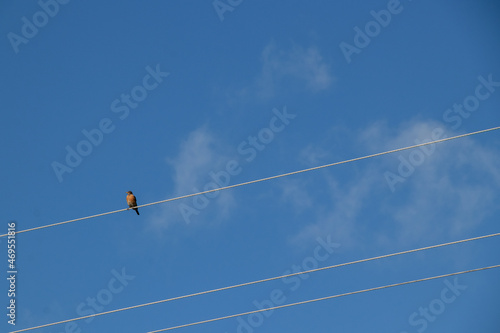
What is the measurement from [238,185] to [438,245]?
4.24 metres

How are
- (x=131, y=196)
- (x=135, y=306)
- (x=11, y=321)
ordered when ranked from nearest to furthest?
1. (x=135, y=306)
2. (x=11, y=321)
3. (x=131, y=196)

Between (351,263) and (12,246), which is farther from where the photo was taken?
(12,246)

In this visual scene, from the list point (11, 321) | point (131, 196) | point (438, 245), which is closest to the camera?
point (438, 245)

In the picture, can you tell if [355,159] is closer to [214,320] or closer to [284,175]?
[284,175]

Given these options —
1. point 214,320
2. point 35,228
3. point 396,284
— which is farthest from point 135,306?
point 396,284

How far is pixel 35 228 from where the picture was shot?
42.5ft

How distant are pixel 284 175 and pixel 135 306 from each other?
13.6ft

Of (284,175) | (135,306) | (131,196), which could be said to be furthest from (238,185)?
(131,196)

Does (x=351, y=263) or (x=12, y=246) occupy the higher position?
(x=12, y=246)

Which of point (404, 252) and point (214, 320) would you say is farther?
point (214, 320)

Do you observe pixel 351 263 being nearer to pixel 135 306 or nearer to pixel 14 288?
pixel 135 306

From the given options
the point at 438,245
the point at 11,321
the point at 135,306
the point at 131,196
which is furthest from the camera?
the point at 131,196

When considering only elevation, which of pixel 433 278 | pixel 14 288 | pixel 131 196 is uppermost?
pixel 131 196

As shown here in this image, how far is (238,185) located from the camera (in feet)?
41.4
